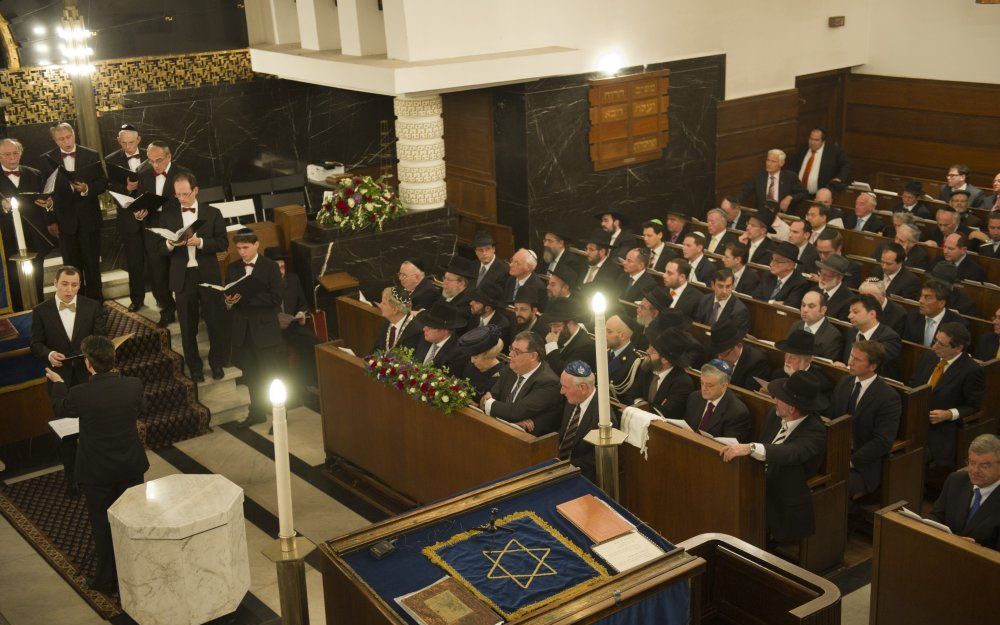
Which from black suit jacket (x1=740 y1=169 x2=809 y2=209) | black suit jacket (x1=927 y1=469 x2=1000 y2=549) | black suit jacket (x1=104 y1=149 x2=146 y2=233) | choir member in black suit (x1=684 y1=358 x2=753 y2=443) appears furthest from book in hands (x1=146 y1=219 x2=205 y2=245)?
black suit jacket (x1=740 y1=169 x2=809 y2=209)

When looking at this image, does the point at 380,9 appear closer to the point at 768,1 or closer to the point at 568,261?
the point at 568,261

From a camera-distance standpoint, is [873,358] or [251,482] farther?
[251,482]

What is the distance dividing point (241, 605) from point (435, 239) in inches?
223

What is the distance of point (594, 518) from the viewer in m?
4.55

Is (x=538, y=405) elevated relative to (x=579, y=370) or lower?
lower

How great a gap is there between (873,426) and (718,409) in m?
1.10

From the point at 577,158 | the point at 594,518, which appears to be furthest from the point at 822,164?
the point at 594,518

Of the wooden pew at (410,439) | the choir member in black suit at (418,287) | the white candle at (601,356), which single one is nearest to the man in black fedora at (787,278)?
the choir member in black suit at (418,287)

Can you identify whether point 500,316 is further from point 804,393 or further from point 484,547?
point 484,547

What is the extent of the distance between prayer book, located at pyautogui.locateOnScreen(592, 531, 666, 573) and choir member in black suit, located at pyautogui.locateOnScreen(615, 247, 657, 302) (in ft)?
18.5

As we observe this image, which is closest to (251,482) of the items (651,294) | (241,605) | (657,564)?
(241,605)

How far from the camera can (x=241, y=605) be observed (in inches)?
271

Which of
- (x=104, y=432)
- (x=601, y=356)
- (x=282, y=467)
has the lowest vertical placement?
(x=104, y=432)

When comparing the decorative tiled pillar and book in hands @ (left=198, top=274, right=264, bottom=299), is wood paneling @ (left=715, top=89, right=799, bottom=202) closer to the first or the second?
the decorative tiled pillar
